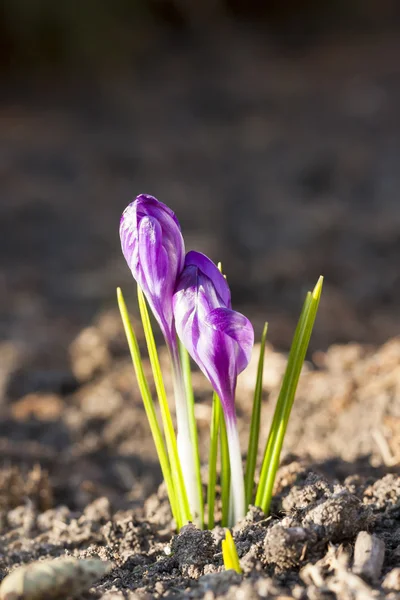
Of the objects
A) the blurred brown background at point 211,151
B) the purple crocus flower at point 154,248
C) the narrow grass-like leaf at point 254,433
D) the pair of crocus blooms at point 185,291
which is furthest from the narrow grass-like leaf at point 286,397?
the blurred brown background at point 211,151

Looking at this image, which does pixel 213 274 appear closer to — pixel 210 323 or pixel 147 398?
pixel 210 323

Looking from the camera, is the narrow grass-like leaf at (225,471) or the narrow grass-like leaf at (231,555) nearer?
the narrow grass-like leaf at (231,555)

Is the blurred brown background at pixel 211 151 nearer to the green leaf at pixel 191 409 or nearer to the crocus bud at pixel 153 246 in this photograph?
the green leaf at pixel 191 409

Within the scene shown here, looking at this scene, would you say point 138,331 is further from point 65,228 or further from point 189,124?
point 189,124

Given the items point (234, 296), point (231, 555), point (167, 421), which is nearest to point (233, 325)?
point (167, 421)

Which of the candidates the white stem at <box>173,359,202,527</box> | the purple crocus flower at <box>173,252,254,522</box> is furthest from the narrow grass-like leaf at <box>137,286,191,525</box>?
the purple crocus flower at <box>173,252,254,522</box>

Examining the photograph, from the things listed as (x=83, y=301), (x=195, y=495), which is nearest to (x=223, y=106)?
(x=83, y=301)

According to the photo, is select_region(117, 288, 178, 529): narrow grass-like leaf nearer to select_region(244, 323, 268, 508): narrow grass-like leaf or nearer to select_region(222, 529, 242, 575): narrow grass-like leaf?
select_region(244, 323, 268, 508): narrow grass-like leaf
